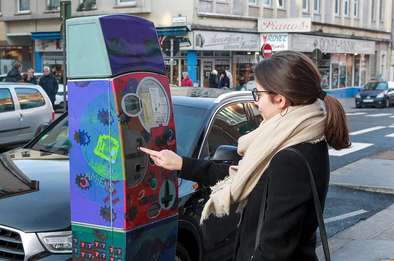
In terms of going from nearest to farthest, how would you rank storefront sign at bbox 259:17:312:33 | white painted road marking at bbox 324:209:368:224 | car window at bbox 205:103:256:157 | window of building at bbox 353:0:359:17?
1. car window at bbox 205:103:256:157
2. white painted road marking at bbox 324:209:368:224
3. storefront sign at bbox 259:17:312:33
4. window of building at bbox 353:0:359:17

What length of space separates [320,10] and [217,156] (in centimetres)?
3461

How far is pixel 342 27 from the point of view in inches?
1555

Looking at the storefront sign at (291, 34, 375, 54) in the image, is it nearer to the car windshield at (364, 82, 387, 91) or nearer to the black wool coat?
the car windshield at (364, 82, 387, 91)

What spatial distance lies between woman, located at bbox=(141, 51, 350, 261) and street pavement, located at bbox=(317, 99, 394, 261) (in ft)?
11.3

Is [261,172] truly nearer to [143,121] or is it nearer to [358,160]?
[143,121]

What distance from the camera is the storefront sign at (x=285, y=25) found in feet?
92.0

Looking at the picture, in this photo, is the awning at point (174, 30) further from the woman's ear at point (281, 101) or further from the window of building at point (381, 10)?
the window of building at point (381, 10)

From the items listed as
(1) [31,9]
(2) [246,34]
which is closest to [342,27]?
(2) [246,34]

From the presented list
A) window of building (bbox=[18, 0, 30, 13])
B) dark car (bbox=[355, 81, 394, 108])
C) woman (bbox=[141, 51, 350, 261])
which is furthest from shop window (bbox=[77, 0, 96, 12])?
woman (bbox=[141, 51, 350, 261])

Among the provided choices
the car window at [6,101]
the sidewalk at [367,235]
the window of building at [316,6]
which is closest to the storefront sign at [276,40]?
the window of building at [316,6]

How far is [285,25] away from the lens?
28.7 m

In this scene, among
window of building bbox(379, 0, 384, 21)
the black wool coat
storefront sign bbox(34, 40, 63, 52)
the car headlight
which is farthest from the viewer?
window of building bbox(379, 0, 384, 21)

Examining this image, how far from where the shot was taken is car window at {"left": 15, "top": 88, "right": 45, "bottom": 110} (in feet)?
41.0

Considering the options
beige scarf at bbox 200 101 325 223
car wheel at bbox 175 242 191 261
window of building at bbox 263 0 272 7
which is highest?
window of building at bbox 263 0 272 7
